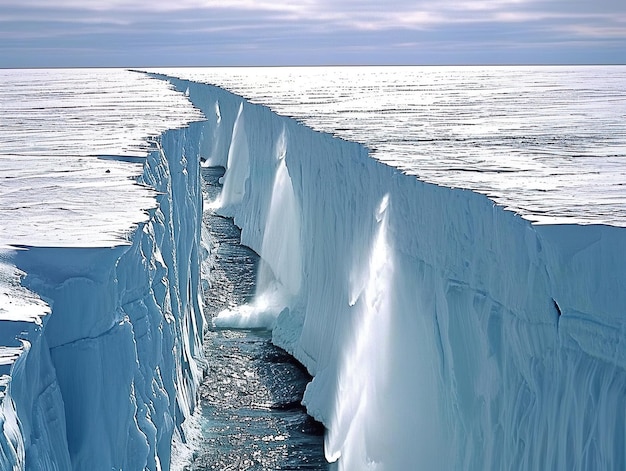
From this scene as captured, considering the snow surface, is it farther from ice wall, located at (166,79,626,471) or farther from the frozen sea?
the frozen sea

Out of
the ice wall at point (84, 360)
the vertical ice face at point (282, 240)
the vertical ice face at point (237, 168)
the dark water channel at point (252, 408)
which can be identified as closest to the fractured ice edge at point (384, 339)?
the ice wall at point (84, 360)

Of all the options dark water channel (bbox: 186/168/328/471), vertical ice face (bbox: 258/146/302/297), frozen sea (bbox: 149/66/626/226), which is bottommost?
dark water channel (bbox: 186/168/328/471)

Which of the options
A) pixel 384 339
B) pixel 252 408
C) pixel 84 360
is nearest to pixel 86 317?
pixel 84 360

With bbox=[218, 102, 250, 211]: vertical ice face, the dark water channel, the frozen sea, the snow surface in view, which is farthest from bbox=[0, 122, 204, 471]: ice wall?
bbox=[218, 102, 250, 211]: vertical ice face

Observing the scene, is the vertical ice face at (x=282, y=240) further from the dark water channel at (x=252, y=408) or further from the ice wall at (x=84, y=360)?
the ice wall at (x=84, y=360)

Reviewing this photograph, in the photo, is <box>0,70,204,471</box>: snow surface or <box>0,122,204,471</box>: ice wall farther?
<box>0,70,204,471</box>: snow surface

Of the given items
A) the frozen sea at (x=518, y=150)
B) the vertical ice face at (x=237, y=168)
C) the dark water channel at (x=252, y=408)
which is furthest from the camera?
the vertical ice face at (x=237, y=168)
